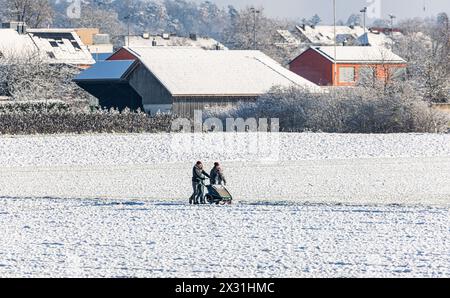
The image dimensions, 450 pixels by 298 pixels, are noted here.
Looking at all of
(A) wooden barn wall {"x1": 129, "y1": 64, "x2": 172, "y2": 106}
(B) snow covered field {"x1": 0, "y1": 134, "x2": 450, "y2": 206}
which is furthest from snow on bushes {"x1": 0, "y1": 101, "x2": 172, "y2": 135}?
(A) wooden barn wall {"x1": 129, "y1": 64, "x2": 172, "y2": 106}

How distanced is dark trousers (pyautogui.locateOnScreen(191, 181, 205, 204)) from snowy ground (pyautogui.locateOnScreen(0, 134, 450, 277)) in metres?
0.45

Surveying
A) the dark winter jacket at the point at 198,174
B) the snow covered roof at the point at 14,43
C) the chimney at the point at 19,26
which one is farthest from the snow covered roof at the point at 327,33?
the dark winter jacket at the point at 198,174

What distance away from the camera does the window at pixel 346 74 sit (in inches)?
3258

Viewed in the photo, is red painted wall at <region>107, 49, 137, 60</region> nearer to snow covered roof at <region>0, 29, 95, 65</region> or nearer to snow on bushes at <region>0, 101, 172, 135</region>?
snow covered roof at <region>0, 29, 95, 65</region>

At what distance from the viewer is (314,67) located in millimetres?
85062

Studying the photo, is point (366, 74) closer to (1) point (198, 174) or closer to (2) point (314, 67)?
(2) point (314, 67)

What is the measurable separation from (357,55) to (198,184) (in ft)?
192

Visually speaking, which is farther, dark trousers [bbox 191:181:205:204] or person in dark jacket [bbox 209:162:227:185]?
dark trousers [bbox 191:181:205:204]

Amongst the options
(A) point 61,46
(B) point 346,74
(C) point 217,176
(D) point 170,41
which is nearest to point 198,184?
(C) point 217,176

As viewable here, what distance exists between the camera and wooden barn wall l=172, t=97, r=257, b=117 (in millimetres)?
61250

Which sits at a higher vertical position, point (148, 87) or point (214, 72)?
point (214, 72)

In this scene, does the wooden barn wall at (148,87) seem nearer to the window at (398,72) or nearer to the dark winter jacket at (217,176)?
the window at (398,72)

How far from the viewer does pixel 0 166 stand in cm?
3938

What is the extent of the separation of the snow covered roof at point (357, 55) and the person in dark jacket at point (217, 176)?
54402mm
